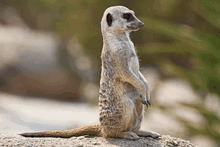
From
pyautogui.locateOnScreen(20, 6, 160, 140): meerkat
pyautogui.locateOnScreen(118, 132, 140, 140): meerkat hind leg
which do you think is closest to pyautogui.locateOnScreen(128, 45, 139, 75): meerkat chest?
pyautogui.locateOnScreen(20, 6, 160, 140): meerkat

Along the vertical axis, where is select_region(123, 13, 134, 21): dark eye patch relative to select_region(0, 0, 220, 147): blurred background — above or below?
below

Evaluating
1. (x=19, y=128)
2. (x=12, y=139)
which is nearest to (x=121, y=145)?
(x=12, y=139)

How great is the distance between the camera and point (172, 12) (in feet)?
26.2

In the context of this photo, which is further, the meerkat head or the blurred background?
the blurred background

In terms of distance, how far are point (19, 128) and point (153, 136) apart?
13.4ft

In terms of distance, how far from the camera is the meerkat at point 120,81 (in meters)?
2.04

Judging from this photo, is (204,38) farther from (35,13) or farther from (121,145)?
(35,13)

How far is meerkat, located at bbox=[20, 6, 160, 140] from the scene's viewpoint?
2039mm

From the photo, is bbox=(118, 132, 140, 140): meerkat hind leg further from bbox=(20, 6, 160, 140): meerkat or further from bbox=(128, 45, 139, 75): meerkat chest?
bbox=(128, 45, 139, 75): meerkat chest

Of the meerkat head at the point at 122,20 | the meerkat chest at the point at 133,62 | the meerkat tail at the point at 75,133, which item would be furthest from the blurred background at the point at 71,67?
the meerkat head at the point at 122,20

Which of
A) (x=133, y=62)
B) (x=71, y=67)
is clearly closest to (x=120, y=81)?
(x=133, y=62)

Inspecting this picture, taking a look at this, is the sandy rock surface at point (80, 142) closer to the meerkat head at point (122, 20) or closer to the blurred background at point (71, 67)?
the meerkat head at point (122, 20)

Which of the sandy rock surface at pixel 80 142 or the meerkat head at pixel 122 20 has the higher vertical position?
the meerkat head at pixel 122 20

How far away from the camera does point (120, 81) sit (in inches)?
83.0
